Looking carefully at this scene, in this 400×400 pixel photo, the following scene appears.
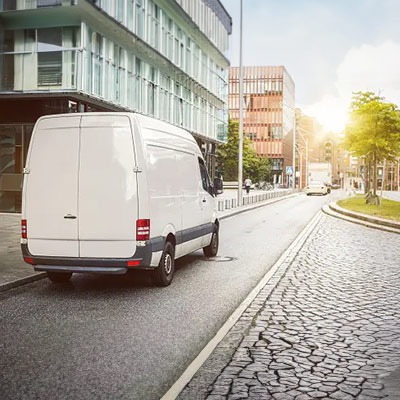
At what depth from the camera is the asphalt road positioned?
4.60 metres

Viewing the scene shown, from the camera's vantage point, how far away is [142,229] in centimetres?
818

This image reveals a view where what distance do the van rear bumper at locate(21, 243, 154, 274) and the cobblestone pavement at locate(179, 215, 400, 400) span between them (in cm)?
161

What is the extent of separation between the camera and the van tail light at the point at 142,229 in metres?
8.15

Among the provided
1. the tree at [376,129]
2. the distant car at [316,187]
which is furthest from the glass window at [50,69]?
the distant car at [316,187]

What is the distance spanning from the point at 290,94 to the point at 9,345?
13434cm

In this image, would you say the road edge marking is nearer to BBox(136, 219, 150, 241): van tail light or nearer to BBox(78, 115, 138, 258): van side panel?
BBox(136, 219, 150, 241): van tail light

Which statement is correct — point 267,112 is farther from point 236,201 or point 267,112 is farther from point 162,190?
point 162,190

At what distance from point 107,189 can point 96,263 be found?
1.00m

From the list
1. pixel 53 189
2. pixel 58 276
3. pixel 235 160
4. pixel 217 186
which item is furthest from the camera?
pixel 235 160

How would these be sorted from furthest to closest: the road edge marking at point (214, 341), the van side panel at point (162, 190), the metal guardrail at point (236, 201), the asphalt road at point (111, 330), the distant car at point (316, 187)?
the distant car at point (316, 187) < the metal guardrail at point (236, 201) < the van side panel at point (162, 190) < the asphalt road at point (111, 330) < the road edge marking at point (214, 341)

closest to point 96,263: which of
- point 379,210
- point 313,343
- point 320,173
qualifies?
point 313,343

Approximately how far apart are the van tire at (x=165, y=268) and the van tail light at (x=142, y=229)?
731 mm

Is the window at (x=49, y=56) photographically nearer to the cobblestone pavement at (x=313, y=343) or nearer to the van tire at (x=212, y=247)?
the van tire at (x=212, y=247)

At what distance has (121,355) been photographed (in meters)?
5.35
